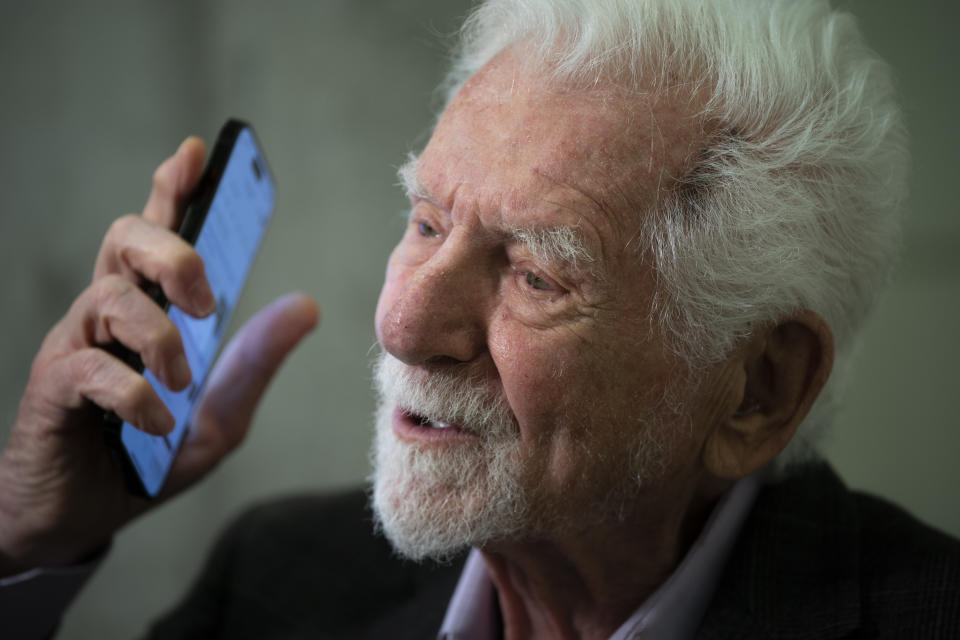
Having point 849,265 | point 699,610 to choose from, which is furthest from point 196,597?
point 849,265

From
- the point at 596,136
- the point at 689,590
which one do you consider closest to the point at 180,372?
the point at 596,136

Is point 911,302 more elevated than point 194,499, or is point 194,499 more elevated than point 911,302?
point 911,302

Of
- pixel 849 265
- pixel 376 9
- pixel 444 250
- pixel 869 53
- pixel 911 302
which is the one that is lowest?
pixel 911 302

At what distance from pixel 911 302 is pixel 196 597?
5.80 ft

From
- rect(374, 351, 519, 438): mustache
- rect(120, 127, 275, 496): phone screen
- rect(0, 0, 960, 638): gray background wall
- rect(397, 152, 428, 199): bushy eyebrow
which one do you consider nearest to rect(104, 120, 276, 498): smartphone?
rect(120, 127, 275, 496): phone screen

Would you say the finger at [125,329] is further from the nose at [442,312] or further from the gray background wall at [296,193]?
the gray background wall at [296,193]

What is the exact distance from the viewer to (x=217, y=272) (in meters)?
1.34

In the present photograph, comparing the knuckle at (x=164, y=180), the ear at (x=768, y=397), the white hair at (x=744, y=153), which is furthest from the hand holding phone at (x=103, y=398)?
the ear at (x=768, y=397)

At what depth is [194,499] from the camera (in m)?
2.46

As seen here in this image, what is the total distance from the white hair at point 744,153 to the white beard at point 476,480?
19 centimetres

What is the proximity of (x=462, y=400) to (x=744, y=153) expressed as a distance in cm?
50

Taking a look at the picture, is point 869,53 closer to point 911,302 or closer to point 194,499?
point 911,302

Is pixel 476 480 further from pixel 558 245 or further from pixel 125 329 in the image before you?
pixel 125 329

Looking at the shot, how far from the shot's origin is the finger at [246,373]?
153 cm
